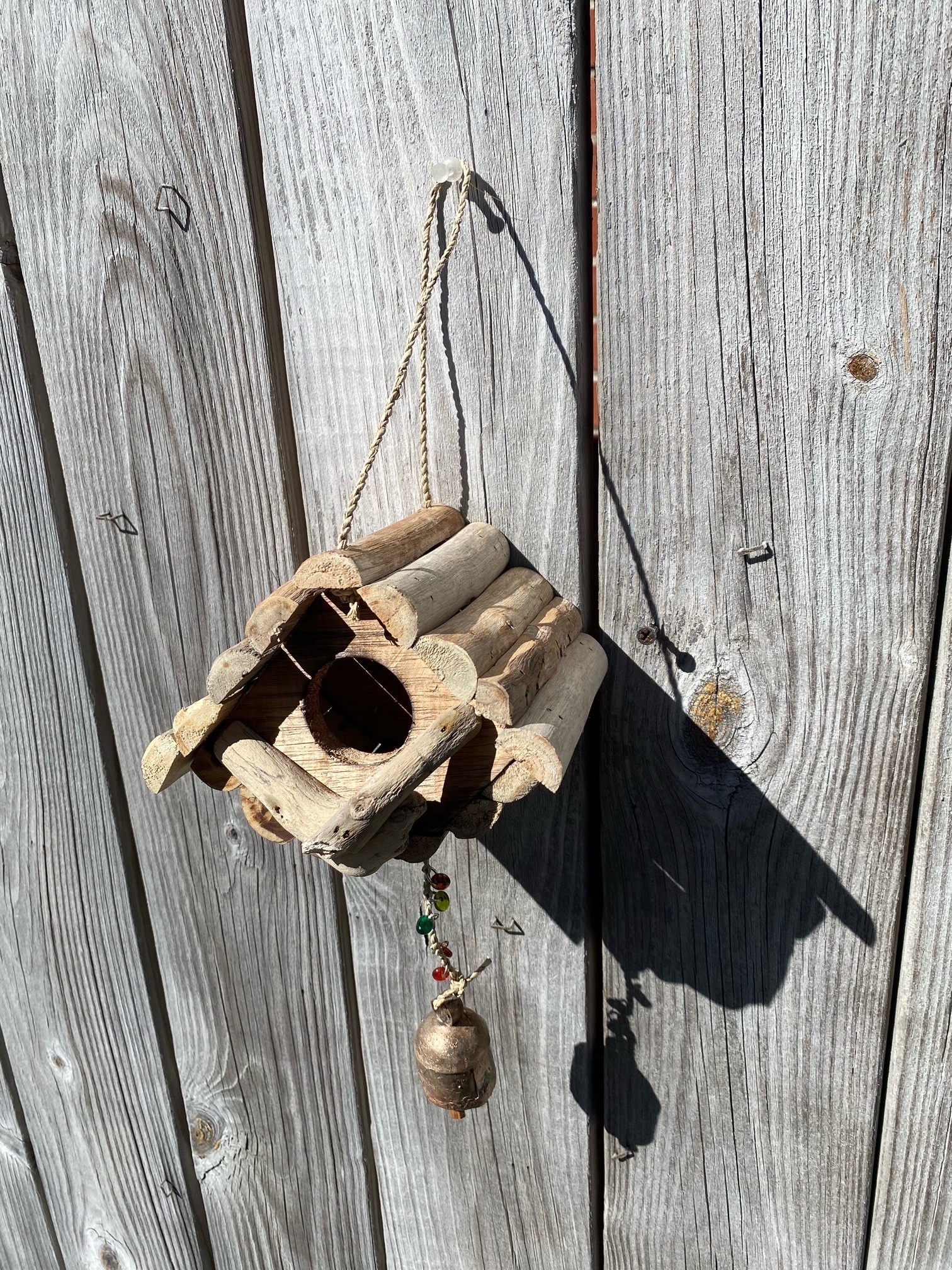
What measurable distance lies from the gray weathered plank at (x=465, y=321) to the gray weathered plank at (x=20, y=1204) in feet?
2.35

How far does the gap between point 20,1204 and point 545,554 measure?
1331mm

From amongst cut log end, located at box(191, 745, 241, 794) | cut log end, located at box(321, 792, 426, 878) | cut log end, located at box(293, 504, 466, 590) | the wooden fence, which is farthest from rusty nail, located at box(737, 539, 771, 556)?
cut log end, located at box(191, 745, 241, 794)

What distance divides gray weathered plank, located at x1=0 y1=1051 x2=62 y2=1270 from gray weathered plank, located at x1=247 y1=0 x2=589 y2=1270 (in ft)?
2.35

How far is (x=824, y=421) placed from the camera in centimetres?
77

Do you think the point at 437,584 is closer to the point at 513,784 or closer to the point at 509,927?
the point at 513,784

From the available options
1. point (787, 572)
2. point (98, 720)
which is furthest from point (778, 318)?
point (98, 720)

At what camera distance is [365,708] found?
93 centimetres

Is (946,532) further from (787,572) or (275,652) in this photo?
(275,652)

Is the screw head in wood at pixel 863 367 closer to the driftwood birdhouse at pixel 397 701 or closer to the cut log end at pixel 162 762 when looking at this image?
the driftwood birdhouse at pixel 397 701

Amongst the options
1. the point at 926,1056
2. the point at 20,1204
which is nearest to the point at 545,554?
the point at 926,1056

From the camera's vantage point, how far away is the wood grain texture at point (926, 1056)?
828 mm

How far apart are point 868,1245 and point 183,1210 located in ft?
2.92

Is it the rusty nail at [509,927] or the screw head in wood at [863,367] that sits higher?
the screw head in wood at [863,367]

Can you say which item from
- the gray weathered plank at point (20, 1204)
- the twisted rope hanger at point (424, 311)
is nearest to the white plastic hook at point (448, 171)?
the twisted rope hanger at point (424, 311)
